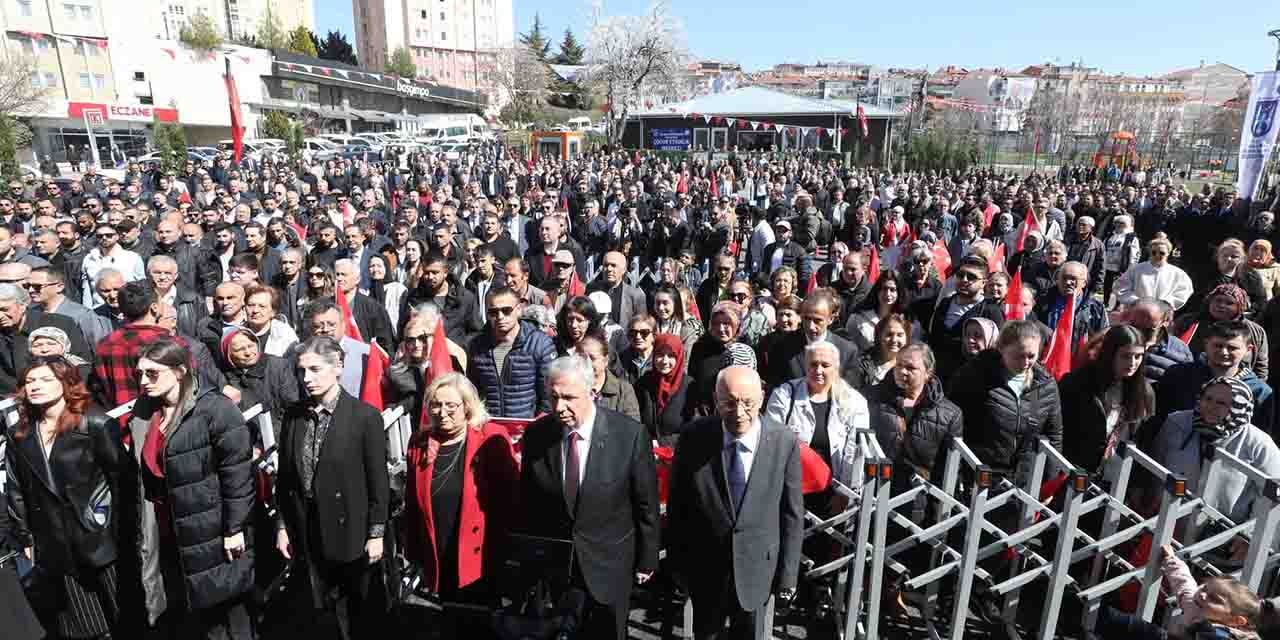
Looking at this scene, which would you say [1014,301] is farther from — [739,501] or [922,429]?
[739,501]

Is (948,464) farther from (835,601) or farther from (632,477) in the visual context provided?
(632,477)

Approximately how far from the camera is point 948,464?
356 centimetres

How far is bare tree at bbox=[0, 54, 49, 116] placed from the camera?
2774 cm

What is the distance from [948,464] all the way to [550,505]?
197 cm

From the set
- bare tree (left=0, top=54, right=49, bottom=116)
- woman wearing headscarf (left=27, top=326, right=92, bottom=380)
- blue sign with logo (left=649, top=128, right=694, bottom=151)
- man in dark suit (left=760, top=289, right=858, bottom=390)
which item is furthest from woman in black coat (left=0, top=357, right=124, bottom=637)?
blue sign with logo (left=649, top=128, right=694, bottom=151)

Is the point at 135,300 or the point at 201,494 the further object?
the point at 135,300

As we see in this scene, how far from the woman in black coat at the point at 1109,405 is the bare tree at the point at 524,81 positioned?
62168 mm

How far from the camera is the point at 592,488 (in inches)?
125

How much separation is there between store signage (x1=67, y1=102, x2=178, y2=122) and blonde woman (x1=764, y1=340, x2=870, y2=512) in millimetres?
46600

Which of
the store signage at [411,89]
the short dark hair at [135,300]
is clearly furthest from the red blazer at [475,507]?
the store signage at [411,89]

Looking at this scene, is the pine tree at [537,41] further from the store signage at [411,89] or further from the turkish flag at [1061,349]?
the turkish flag at [1061,349]

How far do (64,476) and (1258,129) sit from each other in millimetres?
15555

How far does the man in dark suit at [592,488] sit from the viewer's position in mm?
3180

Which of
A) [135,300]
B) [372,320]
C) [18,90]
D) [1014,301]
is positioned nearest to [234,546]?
[135,300]
